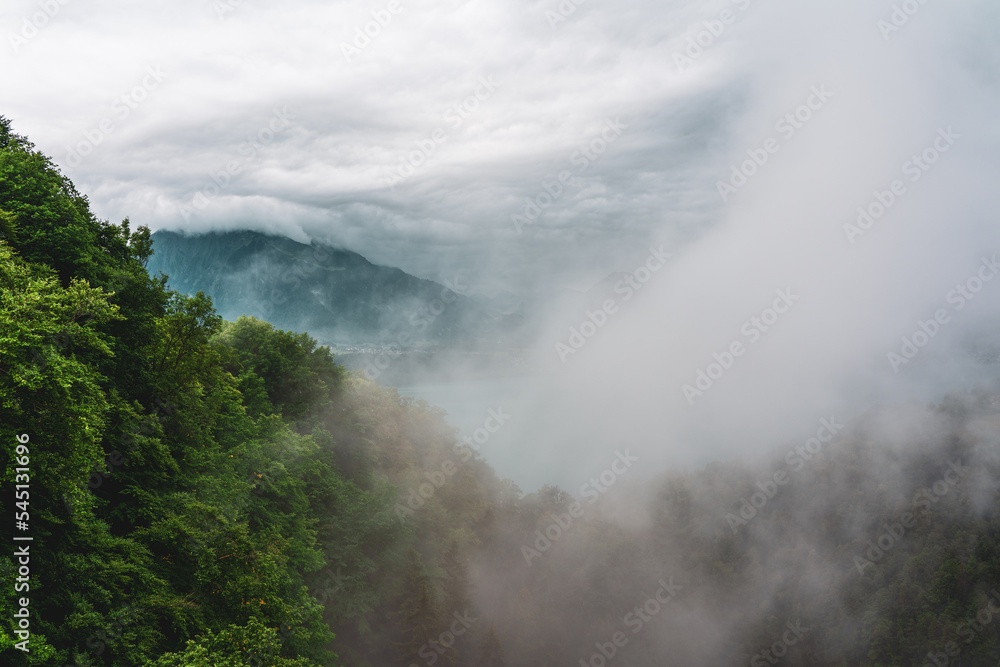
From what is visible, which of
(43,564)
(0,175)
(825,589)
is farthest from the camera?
(825,589)

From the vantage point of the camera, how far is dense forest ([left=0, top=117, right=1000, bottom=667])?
37.9 feet

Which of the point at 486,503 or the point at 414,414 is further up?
the point at 414,414

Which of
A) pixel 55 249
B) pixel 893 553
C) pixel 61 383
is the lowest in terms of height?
pixel 893 553

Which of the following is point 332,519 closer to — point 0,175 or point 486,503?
point 0,175

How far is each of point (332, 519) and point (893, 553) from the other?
94105 mm

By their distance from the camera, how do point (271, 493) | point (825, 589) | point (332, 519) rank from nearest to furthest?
point (271, 493), point (332, 519), point (825, 589)

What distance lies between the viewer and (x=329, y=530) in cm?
3006

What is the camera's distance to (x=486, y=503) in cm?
5434

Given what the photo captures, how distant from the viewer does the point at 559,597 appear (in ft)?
189

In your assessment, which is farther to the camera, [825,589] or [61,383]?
[825,589]

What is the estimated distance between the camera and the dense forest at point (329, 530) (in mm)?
11539

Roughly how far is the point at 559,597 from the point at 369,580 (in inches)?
1210

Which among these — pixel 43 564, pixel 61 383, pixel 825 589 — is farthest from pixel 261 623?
pixel 825 589

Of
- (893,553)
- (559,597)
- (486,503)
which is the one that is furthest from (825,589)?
(486,503)
